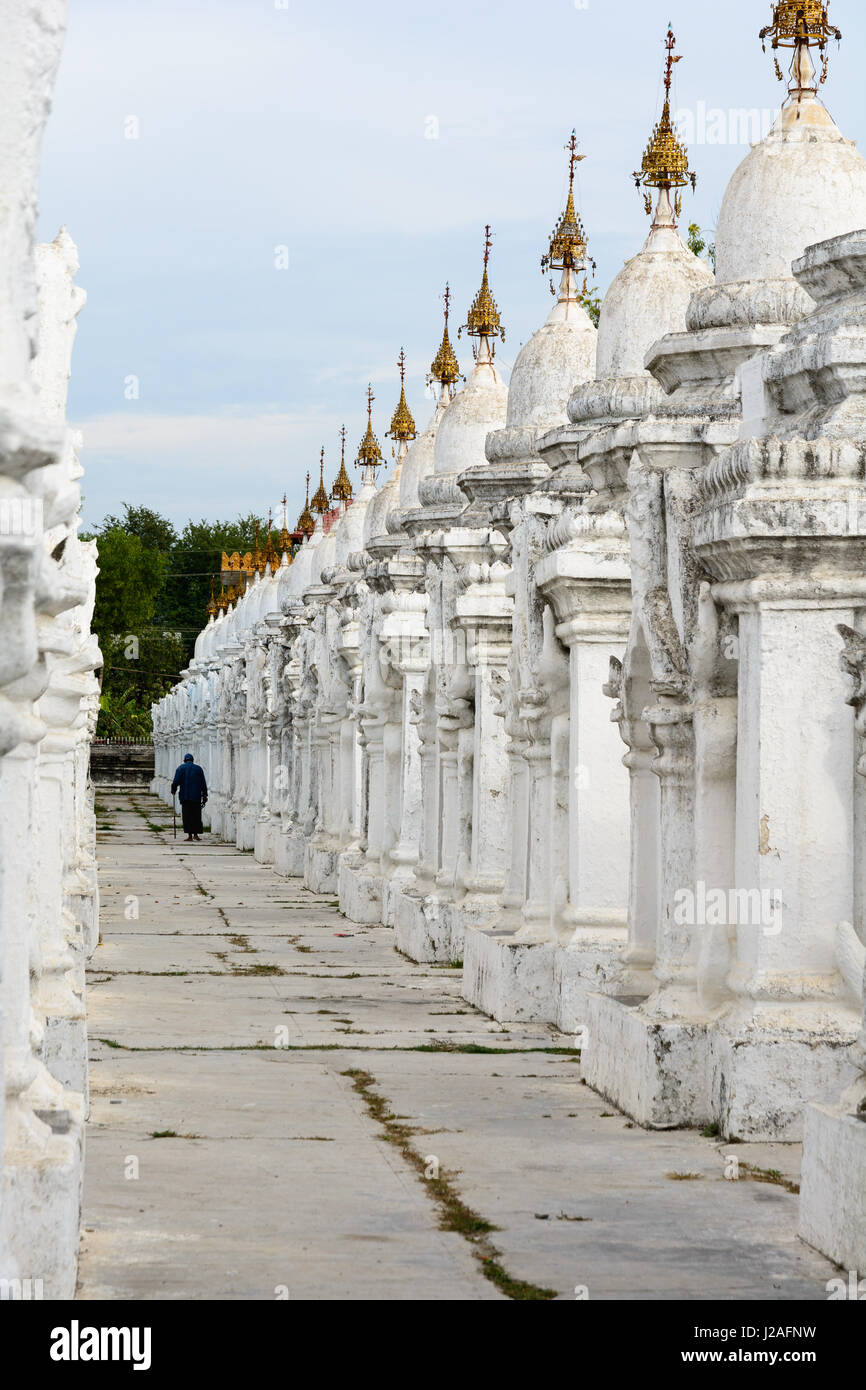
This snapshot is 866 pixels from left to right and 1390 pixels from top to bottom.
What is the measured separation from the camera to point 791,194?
916 centimetres

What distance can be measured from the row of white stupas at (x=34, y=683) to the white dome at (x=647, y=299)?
3.29 m

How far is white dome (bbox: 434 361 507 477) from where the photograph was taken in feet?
53.3

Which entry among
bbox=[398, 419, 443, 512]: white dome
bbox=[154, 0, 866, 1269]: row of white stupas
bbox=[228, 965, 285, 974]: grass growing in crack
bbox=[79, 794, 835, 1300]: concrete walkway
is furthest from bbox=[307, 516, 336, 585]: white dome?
bbox=[79, 794, 835, 1300]: concrete walkway

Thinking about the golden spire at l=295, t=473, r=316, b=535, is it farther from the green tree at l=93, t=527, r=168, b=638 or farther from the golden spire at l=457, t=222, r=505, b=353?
the green tree at l=93, t=527, r=168, b=638

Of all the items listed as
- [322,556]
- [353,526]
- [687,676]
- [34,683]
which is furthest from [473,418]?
[322,556]

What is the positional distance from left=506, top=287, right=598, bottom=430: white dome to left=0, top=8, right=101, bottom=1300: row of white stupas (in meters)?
5.06

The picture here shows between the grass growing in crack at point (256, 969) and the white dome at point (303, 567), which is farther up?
the white dome at point (303, 567)

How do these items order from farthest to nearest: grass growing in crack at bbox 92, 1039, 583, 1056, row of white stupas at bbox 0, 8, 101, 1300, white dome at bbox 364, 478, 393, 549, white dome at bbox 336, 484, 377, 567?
white dome at bbox 336, 484, 377, 567
white dome at bbox 364, 478, 393, 549
grass growing in crack at bbox 92, 1039, 583, 1056
row of white stupas at bbox 0, 8, 101, 1300

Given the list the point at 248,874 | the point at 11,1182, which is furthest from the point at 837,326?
the point at 248,874

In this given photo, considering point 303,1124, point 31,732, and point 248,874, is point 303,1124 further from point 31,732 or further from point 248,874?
point 248,874

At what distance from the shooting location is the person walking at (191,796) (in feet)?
116

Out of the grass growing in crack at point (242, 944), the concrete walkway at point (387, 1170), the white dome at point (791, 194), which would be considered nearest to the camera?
the concrete walkway at point (387, 1170)

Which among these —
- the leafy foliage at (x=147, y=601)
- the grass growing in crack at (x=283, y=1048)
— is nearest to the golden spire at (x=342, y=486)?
the grass growing in crack at (x=283, y=1048)

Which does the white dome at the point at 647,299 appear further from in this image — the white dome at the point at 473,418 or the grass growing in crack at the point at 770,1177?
the grass growing in crack at the point at 770,1177
